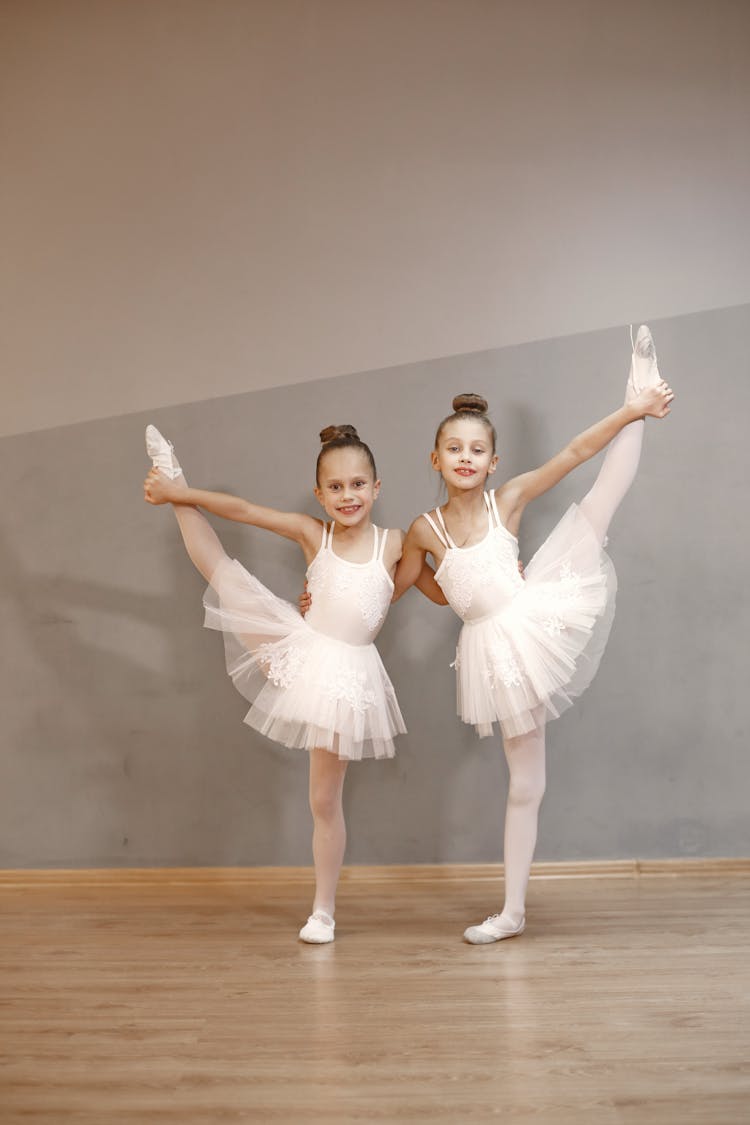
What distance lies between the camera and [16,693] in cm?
323

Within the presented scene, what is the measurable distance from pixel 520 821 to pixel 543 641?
45 cm

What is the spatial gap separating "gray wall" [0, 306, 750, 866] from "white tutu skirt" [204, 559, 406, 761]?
0.48 metres

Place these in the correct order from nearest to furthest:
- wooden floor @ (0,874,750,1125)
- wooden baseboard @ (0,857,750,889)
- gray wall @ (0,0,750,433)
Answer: wooden floor @ (0,874,750,1125)
wooden baseboard @ (0,857,750,889)
gray wall @ (0,0,750,433)

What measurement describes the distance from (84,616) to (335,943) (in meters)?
1.31

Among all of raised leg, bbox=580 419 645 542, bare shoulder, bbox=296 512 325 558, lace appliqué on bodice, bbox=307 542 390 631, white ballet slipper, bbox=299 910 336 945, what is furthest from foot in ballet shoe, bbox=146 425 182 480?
white ballet slipper, bbox=299 910 336 945

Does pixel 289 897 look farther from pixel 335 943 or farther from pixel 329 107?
pixel 329 107

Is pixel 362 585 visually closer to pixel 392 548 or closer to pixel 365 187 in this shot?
pixel 392 548

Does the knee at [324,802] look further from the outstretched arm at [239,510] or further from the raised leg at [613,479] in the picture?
the raised leg at [613,479]

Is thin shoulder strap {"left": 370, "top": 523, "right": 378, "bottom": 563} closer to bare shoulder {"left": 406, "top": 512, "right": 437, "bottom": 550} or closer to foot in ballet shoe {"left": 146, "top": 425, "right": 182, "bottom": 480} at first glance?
bare shoulder {"left": 406, "top": 512, "right": 437, "bottom": 550}

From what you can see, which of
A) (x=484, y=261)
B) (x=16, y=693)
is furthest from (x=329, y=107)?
(x=16, y=693)

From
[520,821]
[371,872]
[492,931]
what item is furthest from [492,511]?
[371,872]

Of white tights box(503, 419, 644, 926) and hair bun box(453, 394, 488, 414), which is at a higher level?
hair bun box(453, 394, 488, 414)

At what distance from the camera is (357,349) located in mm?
3199

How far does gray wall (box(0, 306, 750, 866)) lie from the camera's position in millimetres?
3115
